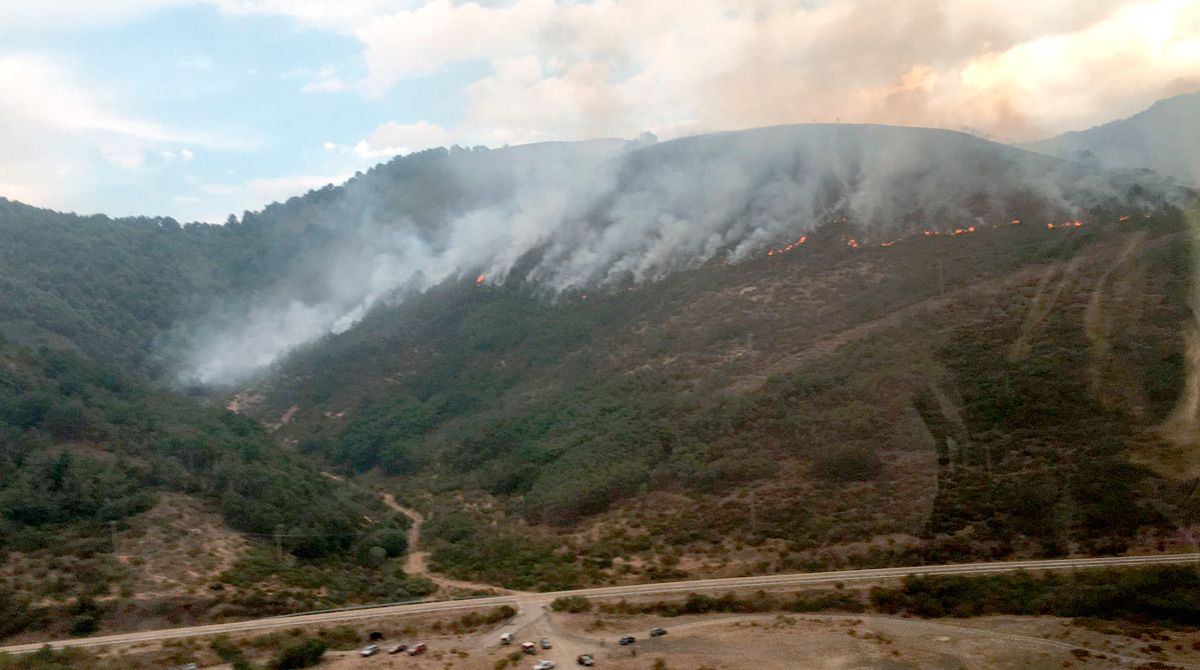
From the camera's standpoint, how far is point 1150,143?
48625 mm

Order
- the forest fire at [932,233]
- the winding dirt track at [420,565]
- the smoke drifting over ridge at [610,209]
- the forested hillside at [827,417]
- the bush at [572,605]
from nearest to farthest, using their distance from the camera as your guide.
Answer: the bush at [572,605], the forested hillside at [827,417], the winding dirt track at [420,565], the forest fire at [932,233], the smoke drifting over ridge at [610,209]

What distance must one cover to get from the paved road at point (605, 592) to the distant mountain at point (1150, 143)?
43.0ft

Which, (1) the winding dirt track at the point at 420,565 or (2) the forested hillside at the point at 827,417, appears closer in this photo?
(2) the forested hillside at the point at 827,417

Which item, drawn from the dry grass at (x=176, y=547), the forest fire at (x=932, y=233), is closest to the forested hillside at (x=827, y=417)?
the forest fire at (x=932, y=233)

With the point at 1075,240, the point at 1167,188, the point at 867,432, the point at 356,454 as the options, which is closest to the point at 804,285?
the point at 1075,240

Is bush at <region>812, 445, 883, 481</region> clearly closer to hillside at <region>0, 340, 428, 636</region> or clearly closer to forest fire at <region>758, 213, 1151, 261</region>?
hillside at <region>0, 340, 428, 636</region>

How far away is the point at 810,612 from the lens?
79.5 feet

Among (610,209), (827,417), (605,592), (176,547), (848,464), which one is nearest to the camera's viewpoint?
(605,592)

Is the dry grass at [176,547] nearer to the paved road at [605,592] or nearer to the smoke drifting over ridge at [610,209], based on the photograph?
the paved road at [605,592]

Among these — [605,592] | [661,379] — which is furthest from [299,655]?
[661,379]

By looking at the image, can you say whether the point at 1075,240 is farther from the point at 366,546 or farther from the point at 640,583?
the point at 366,546

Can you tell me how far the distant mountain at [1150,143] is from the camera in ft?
93.7

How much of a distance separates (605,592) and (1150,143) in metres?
42.7

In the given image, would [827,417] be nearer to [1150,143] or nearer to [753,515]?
[753,515]
